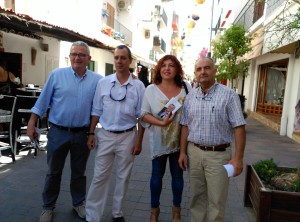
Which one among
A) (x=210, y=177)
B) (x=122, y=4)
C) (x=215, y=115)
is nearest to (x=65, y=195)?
(x=210, y=177)

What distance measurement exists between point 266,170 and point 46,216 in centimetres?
283

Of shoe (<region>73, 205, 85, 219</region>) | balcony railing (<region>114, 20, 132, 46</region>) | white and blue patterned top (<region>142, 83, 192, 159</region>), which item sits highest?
balcony railing (<region>114, 20, 132, 46</region>)

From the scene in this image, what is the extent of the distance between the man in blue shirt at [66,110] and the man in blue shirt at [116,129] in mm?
127

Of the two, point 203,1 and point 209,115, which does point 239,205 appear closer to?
point 209,115

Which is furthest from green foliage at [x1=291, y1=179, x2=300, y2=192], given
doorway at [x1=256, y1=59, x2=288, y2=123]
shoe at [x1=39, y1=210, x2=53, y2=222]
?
doorway at [x1=256, y1=59, x2=288, y2=123]

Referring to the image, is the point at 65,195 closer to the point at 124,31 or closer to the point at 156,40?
the point at 124,31

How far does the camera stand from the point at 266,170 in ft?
13.4

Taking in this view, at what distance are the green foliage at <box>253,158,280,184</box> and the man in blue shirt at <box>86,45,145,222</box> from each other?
172 cm

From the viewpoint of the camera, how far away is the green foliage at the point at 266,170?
3996mm

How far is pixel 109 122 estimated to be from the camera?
3.49 metres

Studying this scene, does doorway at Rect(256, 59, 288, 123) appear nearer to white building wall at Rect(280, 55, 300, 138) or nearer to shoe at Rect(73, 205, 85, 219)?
white building wall at Rect(280, 55, 300, 138)

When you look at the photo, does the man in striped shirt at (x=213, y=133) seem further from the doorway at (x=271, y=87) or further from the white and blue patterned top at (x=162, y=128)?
the doorway at (x=271, y=87)

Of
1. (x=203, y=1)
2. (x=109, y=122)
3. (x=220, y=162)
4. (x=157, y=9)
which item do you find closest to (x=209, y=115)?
(x=220, y=162)

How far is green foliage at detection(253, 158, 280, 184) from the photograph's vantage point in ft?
13.1
